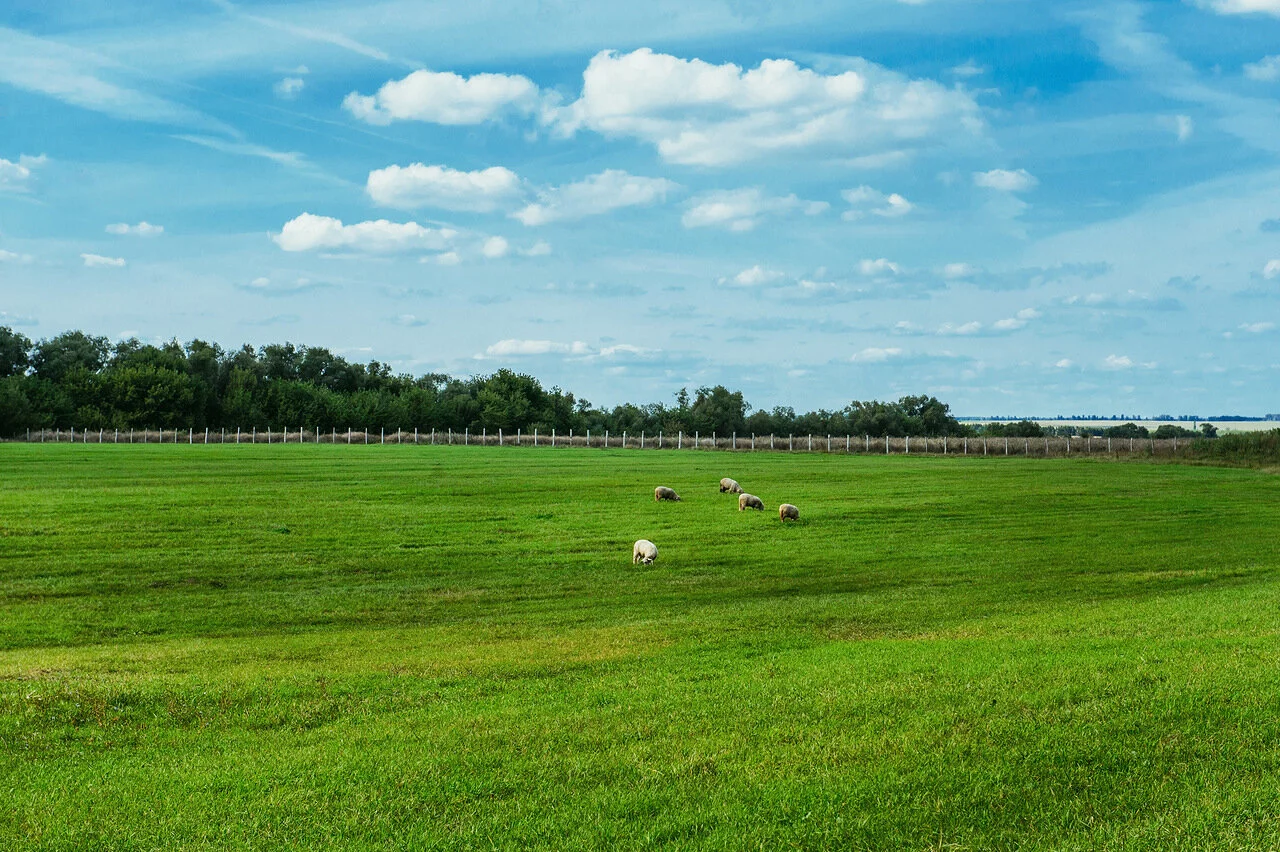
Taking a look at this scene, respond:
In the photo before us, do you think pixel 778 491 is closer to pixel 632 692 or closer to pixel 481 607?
pixel 481 607

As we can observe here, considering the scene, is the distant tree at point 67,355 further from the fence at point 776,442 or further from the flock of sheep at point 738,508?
the flock of sheep at point 738,508

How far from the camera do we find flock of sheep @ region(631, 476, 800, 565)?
86.6ft

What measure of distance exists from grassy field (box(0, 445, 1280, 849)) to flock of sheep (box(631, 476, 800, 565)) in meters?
0.59

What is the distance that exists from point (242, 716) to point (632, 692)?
13.8 ft

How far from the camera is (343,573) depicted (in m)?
24.8

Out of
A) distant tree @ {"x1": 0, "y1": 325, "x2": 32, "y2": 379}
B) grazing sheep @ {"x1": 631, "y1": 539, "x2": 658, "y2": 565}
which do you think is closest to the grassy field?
grazing sheep @ {"x1": 631, "y1": 539, "x2": 658, "y2": 565}

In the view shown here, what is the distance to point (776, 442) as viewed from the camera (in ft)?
339

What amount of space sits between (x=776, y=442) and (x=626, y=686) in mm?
92494

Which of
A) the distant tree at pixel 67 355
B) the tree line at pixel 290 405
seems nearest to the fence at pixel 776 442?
the tree line at pixel 290 405

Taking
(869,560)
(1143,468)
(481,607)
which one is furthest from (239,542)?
(1143,468)

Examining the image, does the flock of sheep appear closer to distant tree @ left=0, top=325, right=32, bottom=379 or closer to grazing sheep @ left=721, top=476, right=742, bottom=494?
grazing sheep @ left=721, top=476, right=742, bottom=494

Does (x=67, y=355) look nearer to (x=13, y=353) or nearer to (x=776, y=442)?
(x=13, y=353)

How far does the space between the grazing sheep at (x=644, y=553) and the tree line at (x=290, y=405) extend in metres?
111

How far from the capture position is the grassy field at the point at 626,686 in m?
7.92
